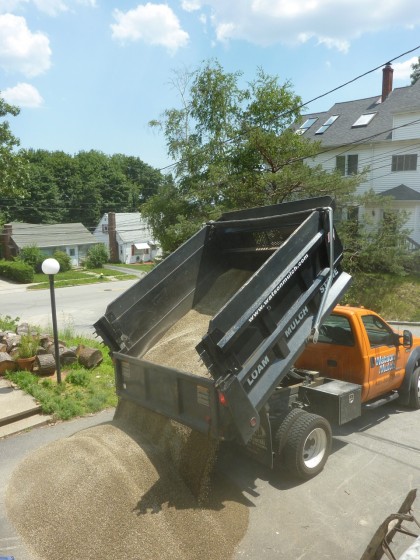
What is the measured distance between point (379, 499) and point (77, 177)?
209ft

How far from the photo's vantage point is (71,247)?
150 feet

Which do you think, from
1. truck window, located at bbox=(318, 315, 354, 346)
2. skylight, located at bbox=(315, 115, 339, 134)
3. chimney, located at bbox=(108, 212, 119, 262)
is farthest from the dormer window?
truck window, located at bbox=(318, 315, 354, 346)

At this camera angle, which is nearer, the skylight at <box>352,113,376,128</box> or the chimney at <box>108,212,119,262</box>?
the skylight at <box>352,113,376,128</box>

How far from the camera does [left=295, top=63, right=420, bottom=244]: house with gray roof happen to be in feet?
79.7

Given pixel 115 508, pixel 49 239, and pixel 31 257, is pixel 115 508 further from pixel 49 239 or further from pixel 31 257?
pixel 49 239

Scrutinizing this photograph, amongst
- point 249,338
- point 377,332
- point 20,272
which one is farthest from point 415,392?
point 20,272

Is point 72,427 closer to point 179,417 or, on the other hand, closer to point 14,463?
point 14,463

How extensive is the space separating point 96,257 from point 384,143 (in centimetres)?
2729

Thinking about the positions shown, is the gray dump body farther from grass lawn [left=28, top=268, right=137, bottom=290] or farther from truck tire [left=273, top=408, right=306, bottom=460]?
grass lawn [left=28, top=268, right=137, bottom=290]

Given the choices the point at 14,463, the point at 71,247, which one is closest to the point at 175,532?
the point at 14,463

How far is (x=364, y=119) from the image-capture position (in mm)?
28391

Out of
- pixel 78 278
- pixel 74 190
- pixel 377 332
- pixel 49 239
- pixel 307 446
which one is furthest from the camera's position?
pixel 74 190

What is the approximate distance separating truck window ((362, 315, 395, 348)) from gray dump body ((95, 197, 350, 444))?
124 centimetres

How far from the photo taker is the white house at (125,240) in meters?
48.5
